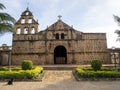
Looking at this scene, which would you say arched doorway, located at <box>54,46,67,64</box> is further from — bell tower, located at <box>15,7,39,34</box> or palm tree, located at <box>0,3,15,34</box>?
palm tree, located at <box>0,3,15,34</box>

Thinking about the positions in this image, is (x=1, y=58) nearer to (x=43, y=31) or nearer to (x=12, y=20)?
(x=43, y=31)

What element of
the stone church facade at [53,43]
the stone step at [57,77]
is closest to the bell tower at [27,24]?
the stone church facade at [53,43]

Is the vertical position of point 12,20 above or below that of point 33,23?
below

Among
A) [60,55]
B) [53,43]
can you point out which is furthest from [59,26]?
[60,55]

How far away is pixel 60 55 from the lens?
35625 millimetres

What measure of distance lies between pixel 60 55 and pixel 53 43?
418 cm

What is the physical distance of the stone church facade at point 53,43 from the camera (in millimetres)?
31719

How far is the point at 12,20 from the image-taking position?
1684 centimetres

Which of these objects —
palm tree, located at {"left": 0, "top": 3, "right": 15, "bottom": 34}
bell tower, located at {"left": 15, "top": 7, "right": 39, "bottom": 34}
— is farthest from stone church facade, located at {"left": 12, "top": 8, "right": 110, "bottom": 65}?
palm tree, located at {"left": 0, "top": 3, "right": 15, "bottom": 34}

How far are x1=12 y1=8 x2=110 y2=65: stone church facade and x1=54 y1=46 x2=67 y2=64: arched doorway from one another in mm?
2043

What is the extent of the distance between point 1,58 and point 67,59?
1191 cm

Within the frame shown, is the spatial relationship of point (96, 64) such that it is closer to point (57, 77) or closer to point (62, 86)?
point (57, 77)

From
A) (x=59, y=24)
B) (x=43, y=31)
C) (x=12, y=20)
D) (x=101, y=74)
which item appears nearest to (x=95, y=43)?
(x=59, y=24)

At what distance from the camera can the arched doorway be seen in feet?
113
